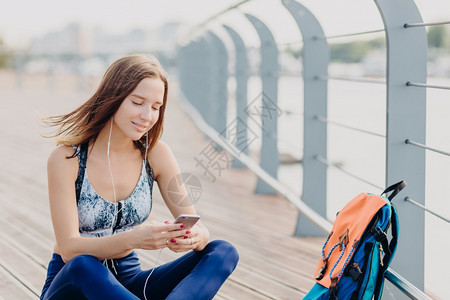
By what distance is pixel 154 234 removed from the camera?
1.98 metres

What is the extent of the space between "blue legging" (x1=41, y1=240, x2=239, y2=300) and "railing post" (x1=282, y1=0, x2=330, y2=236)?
5.07 feet

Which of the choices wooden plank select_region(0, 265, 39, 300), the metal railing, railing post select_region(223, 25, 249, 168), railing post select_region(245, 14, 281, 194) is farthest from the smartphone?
railing post select_region(223, 25, 249, 168)

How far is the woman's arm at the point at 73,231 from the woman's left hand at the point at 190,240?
5 cm

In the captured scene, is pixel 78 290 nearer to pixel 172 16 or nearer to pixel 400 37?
pixel 400 37

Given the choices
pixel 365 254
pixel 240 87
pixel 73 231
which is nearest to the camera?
pixel 365 254

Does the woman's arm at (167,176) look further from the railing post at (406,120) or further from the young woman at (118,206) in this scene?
the railing post at (406,120)

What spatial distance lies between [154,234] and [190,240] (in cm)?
15

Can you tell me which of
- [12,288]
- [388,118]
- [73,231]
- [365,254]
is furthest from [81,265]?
[388,118]

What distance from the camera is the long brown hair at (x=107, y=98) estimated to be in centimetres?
213

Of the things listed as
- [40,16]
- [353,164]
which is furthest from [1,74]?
[353,164]

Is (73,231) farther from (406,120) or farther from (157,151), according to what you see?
(406,120)

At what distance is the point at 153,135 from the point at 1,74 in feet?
56.1

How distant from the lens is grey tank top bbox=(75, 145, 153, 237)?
2184 mm

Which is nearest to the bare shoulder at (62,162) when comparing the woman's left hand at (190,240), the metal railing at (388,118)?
the woman's left hand at (190,240)
